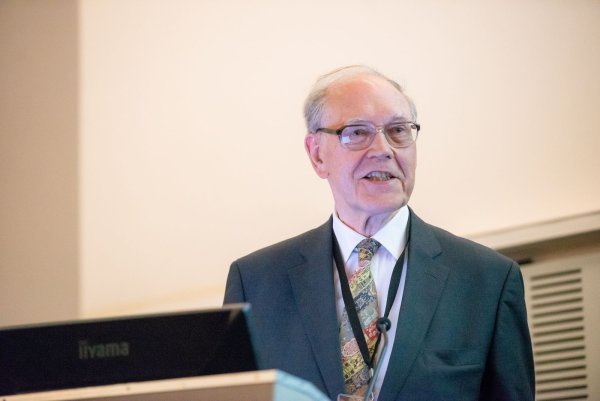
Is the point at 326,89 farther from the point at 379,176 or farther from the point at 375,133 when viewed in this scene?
the point at 379,176

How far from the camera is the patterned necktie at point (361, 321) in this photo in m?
2.38

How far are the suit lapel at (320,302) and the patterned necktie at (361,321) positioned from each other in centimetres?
4

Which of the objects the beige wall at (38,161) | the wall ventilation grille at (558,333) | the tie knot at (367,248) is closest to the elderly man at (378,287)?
the tie knot at (367,248)

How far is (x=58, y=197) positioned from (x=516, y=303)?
8.00ft

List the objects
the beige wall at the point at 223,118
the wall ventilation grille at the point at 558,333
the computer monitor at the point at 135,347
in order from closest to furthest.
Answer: the computer monitor at the point at 135,347 < the wall ventilation grille at the point at 558,333 < the beige wall at the point at 223,118

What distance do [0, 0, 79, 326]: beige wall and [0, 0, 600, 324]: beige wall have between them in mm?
53

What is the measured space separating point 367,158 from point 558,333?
136 cm

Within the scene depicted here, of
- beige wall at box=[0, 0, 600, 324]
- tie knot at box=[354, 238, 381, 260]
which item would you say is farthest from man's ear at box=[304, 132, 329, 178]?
beige wall at box=[0, 0, 600, 324]

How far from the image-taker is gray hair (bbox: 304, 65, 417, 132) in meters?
2.80

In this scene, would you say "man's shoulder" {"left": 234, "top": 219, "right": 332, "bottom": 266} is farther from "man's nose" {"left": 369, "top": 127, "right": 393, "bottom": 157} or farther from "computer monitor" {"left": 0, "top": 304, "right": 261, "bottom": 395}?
"computer monitor" {"left": 0, "top": 304, "right": 261, "bottom": 395}

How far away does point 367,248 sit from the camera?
Answer: 8.61 ft

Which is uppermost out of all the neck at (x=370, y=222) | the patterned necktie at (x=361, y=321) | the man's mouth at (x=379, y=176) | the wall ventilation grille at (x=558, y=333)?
the man's mouth at (x=379, y=176)

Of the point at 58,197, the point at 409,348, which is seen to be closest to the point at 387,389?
the point at 409,348

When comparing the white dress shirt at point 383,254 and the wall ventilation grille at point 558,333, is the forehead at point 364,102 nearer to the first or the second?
the white dress shirt at point 383,254
